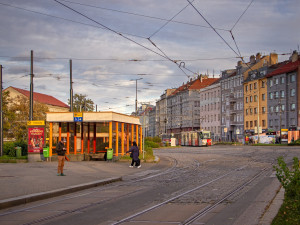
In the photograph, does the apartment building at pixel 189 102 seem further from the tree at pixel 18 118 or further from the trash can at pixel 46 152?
the trash can at pixel 46 152

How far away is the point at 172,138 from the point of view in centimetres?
7806

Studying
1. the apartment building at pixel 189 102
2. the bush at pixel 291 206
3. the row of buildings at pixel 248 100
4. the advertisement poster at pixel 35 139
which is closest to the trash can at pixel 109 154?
the advertisement poster at pixel 35 139

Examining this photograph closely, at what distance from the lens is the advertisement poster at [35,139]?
29984mm

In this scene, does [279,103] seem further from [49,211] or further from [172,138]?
[49,211]

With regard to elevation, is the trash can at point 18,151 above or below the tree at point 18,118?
below

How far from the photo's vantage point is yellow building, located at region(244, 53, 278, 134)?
89062 millimetres

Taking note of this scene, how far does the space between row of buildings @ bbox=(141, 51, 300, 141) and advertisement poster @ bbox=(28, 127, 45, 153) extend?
39.3 m

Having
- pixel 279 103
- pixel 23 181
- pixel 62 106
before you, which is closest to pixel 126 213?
pixel 23 181

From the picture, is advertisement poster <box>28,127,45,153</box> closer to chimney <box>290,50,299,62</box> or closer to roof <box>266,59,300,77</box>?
roof <box>266,59,300,77</box>

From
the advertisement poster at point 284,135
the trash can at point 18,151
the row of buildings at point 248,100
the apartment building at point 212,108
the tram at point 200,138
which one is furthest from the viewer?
the apartment building at point 212,108

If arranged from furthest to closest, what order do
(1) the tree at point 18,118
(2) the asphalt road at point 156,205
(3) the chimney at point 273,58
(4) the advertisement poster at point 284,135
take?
(3) the chimney at point 273,58
(4) the advertisement poster at point 284,135
(1) the tree at point 18,118
(2) the asphalt road at point 156,205

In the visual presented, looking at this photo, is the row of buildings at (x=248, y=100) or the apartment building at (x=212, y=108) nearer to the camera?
the row of buildings at (x=248, y=100)

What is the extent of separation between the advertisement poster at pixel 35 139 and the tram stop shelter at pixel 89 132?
631mm

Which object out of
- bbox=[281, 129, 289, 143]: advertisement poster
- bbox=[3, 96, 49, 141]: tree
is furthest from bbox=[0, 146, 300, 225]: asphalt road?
bbox=[281, 129, 289, 143]: advertisement poster
